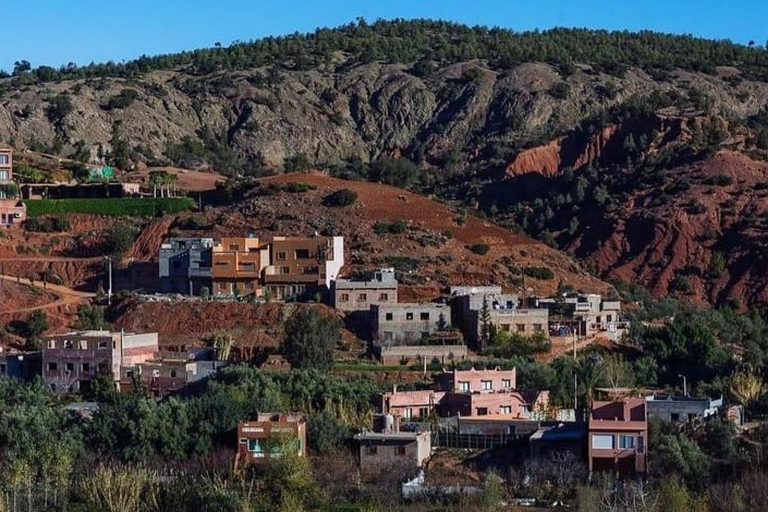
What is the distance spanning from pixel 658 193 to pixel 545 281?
15.8m

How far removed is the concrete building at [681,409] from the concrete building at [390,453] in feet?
20.5

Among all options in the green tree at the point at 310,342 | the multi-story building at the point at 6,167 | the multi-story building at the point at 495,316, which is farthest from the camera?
the multi-story building at the point at 6,167

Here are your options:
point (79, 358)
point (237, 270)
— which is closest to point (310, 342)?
point (79, 358)

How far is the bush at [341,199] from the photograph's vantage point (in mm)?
77438

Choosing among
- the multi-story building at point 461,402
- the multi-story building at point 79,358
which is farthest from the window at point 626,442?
the multi-story building at point 79,358

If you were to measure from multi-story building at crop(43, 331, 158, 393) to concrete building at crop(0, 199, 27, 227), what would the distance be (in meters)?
18.5

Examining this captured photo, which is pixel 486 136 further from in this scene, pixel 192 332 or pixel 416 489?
pixel 416 489

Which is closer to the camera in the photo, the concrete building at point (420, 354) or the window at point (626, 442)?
the window at point (626, 442)

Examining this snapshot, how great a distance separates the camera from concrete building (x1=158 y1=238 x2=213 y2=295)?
69.4m

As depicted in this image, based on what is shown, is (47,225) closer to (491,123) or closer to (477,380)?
(477,380)

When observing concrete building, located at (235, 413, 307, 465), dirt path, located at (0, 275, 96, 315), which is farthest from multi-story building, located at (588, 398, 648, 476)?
dirt path, located at (0, 275, 96, 315)

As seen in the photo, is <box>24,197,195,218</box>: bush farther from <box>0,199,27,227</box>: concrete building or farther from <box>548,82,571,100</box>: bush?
<box>548,82,571,100</box>: bush

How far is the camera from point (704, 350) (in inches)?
2415

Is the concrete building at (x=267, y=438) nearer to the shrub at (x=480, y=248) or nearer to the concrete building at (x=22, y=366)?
the concrete building at (x=22, y=366)
